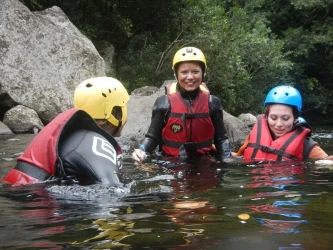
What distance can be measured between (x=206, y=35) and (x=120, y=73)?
2965 mm

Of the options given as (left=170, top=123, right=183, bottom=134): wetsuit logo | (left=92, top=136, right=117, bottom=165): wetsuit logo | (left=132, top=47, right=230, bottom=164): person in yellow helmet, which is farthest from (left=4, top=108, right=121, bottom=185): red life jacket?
(left=170, top=123, right=183, bottom=134): wetsuit logo

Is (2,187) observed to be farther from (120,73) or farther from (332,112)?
(332,112)

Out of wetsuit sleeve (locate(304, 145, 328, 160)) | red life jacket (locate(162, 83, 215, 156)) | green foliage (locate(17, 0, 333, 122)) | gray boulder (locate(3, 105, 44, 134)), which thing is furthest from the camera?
green foliage (locate(17, 0, 333, 122))

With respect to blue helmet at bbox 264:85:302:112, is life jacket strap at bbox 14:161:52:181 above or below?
below

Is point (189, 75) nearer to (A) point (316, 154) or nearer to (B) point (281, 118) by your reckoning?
(B) point (281, 118)

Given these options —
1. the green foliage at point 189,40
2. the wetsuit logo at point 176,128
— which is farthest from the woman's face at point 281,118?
the green foliage at point 189,40

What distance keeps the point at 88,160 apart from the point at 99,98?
0.60 metres

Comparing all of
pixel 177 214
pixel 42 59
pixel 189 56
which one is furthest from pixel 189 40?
pixel 177 214

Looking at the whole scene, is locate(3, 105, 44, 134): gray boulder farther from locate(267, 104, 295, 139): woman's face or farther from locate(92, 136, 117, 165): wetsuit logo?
locate(92, 136, 117, 165): wetsuit logo

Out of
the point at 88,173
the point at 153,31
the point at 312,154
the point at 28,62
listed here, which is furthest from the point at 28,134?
the point at 153,31

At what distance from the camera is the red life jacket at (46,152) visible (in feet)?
10.3

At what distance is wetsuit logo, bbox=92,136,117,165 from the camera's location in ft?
10.4

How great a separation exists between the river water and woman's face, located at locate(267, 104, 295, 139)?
45.2 inches

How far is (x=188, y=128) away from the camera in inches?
229
